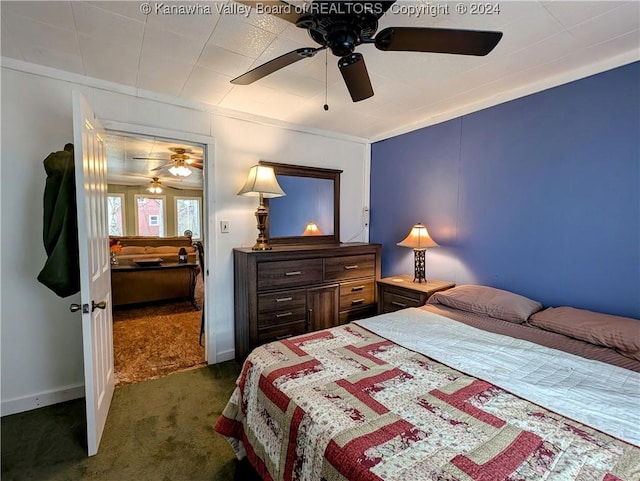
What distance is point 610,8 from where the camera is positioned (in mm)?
1551

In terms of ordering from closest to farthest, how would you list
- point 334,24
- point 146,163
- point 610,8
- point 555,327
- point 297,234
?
point 334,24 → point 610,8 → point 555,327 → point 297,234 → point 146,163

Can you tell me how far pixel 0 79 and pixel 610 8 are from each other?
138 inches

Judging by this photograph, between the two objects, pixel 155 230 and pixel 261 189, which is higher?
pixel 261 189

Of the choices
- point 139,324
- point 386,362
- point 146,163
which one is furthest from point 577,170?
point 146,163

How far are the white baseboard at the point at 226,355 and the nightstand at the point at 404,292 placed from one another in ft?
4.95

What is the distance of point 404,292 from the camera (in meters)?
2.92

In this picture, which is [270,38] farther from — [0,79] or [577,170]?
[577,170]

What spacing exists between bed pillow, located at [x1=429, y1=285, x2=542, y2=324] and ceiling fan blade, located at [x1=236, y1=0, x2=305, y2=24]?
2.14 m

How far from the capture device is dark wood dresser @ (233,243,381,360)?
2711mm

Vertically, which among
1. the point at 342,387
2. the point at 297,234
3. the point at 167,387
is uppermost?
the point at 297,234

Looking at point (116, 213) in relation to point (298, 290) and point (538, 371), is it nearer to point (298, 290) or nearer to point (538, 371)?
point (298, 290)

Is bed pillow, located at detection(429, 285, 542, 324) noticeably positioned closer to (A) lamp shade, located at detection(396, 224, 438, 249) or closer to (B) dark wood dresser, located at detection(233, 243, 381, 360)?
(A) lamp shade, located at detection(396, 224, 438, 249)

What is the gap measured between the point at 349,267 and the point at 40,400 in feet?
8.61

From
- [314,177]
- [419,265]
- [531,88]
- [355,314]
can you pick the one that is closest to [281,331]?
[355,314]
